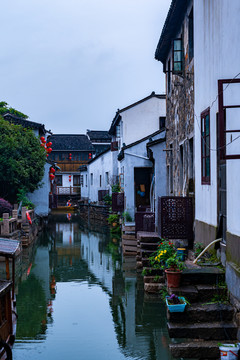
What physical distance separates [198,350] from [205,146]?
169 inches

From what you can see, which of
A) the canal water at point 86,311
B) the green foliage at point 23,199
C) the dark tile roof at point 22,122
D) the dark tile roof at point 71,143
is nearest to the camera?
the canal water at point 86,311

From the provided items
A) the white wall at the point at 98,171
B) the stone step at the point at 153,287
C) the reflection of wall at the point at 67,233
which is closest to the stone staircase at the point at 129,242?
the reflection of wall at the point at 67,233

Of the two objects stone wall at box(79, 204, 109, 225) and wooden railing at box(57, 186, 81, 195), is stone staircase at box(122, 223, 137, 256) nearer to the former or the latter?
stone wall at box(79, 204, 109, 225)

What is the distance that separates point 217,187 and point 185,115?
389 cm

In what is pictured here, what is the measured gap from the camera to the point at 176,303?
6875 mm

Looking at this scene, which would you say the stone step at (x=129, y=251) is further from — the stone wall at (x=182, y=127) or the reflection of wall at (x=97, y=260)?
the stone wall at (x=182, y=127)

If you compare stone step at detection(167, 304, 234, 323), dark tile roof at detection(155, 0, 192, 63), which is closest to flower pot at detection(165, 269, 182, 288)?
stone step at detection(167, 304, 234, 323)

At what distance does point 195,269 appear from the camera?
7.79 metres

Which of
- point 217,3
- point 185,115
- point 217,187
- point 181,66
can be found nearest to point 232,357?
point 217,187

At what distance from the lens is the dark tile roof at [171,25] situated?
37.4 ft

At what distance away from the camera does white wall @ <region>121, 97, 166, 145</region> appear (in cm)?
2597

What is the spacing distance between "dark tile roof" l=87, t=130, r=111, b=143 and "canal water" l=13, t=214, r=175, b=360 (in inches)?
1357

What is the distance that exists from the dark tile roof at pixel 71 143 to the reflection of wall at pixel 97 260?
32116mm

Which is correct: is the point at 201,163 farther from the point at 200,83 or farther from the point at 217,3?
the point at 217,3
